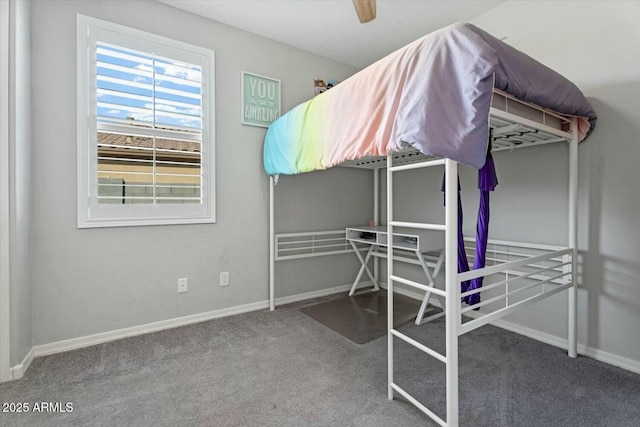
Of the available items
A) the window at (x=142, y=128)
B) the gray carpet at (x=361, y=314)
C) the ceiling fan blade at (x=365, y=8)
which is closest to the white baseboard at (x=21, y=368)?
the window at (x=142, y=128)

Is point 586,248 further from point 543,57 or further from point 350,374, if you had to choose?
point 350,374

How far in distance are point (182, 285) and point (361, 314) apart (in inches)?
61.4

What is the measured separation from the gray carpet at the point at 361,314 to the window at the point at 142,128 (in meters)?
1.34

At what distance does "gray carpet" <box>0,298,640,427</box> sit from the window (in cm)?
101

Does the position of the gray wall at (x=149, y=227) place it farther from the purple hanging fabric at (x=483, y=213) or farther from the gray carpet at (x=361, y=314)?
the purple hanging fabric at (x=483, y=213)

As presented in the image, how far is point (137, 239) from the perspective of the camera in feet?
7.64

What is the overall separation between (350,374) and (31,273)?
215 cm

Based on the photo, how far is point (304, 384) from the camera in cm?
170

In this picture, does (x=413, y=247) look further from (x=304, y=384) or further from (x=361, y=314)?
(x=304, y=384)

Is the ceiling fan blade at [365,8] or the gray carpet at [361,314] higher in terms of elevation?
the ceiling fan blade at [365,8]

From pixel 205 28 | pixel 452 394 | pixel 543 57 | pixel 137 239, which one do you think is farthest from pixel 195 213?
pixel 543 57

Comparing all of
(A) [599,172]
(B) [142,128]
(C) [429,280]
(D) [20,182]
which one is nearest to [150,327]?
(D) [20,182]

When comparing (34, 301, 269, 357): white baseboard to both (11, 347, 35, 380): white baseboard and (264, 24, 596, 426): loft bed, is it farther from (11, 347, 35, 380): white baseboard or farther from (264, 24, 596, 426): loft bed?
(264, 24, 596, 426): loft bed

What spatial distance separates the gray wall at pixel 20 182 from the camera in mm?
1715
